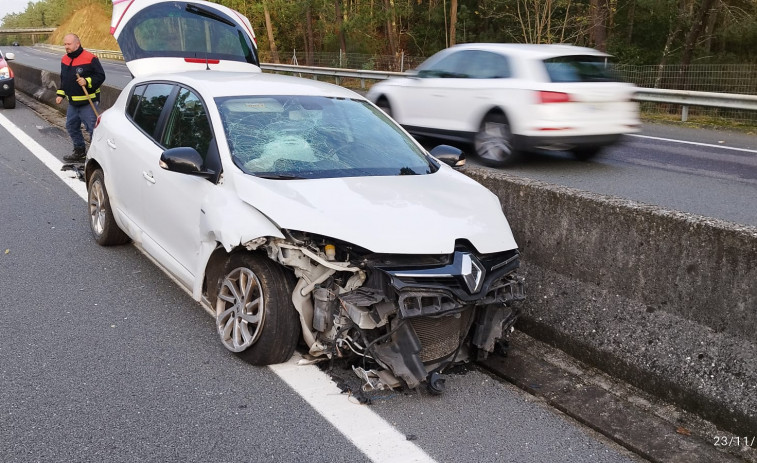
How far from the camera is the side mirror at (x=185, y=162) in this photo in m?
4.33

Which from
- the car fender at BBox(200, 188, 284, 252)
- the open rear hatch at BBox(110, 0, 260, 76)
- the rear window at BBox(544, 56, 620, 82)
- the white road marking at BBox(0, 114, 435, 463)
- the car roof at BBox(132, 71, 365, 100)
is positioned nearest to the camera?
the white road marking at BBox(0, 114, 435, 463)

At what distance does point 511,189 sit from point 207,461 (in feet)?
9.05

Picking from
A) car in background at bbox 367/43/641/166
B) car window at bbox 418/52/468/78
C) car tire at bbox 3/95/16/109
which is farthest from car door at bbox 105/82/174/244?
car tire at bbox 3/95/16/109

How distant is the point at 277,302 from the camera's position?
3.87 meters

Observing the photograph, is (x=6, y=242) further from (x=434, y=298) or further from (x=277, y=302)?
(x=434, y=298)

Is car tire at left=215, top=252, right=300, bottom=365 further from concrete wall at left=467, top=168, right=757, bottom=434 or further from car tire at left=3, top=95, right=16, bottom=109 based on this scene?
car tire at left=3, top=95, right=16, bottom=109

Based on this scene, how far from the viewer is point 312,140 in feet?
15.5

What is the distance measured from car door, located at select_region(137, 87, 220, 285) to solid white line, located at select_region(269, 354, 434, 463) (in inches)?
41.7

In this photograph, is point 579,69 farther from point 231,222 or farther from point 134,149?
point 231,222

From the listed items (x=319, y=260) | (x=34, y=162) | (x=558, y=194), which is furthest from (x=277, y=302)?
(x=34, y=162)

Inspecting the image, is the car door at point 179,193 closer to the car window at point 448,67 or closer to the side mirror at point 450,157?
the side mirror at point 450,157

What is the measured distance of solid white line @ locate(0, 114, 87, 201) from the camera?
8.63m

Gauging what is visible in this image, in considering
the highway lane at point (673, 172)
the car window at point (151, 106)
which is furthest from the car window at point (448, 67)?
the car window at point (151, 106)
